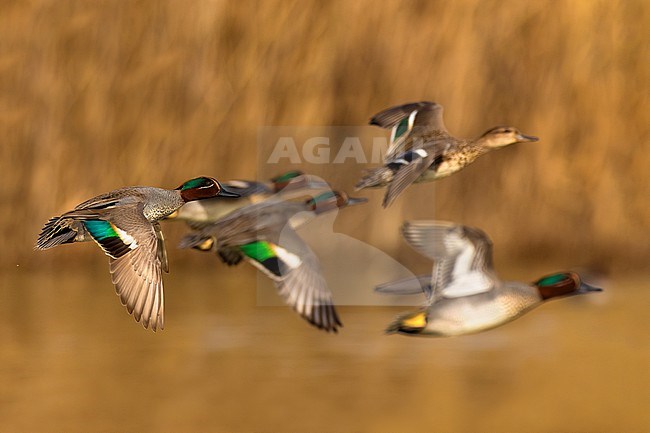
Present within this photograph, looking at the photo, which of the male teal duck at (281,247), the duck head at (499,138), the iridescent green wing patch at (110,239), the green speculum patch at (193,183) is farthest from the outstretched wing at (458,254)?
the iridescent green wing patch at (110,239)

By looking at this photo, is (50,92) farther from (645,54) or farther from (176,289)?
(645,54)

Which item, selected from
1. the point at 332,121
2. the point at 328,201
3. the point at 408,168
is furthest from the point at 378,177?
the point at 332,121

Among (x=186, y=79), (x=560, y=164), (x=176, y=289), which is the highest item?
(x=186, y=79)

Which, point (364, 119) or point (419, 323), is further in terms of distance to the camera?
point (364, 119)

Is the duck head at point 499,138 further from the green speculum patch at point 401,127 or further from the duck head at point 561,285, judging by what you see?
the duck head at point 561,285

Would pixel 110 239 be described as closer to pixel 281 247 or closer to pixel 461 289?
pixel 281 247

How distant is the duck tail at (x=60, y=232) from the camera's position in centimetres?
302

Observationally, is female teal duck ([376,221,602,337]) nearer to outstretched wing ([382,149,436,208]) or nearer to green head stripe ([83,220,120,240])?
outstretched wing ([382,149,436,208])

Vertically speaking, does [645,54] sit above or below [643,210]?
above

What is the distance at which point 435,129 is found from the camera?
365cm

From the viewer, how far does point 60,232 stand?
3.07 metres

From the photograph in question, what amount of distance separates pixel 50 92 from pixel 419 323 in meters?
2.84

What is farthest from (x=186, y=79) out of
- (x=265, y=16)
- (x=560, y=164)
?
(x=560, y=164)

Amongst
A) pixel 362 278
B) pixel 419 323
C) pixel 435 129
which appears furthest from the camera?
pixel 362 278
